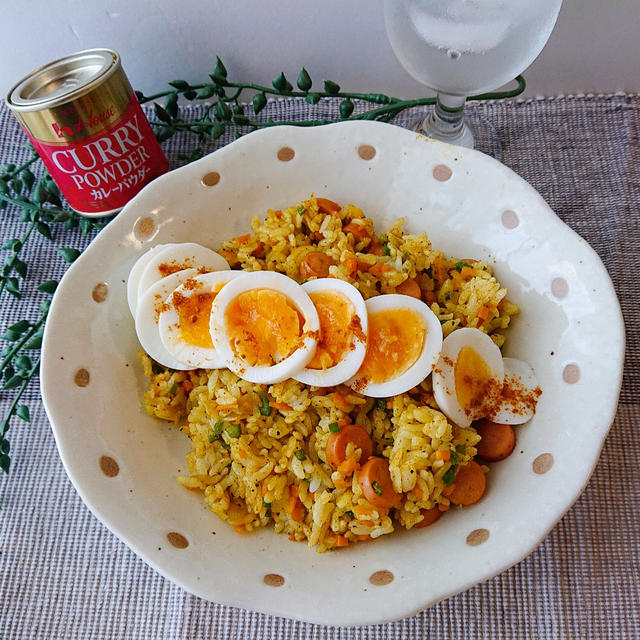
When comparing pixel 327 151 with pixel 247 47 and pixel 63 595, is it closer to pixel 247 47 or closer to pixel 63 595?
pixel 247 47

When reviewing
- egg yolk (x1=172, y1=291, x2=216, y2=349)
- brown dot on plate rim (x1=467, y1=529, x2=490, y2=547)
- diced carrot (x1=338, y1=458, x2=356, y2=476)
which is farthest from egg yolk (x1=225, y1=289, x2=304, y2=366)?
brown dot on plate rim (x1=467, y1=529, x2=490, y2=547)

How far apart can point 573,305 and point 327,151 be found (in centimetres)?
94

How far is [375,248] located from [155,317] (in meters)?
0.76

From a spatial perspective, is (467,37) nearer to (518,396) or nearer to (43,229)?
(518,396)

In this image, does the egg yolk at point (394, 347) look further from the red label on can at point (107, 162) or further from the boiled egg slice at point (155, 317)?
the red label on can at point (107, 162)

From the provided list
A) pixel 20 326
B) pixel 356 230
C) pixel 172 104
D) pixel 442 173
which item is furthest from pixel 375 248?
pixel 20 326

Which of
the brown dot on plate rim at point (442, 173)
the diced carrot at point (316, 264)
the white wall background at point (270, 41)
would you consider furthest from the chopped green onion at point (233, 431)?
the white wall background at point (270, 41)

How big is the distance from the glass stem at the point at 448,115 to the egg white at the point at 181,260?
3.49 feet

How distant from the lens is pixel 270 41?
2.33m

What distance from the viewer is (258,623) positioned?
5.56ft

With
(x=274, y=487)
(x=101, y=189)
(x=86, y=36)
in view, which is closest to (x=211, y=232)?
(x=101, y=189)

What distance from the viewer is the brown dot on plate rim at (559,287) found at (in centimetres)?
165

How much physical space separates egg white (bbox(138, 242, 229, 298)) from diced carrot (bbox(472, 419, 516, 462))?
98cm

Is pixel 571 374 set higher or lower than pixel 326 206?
lower
